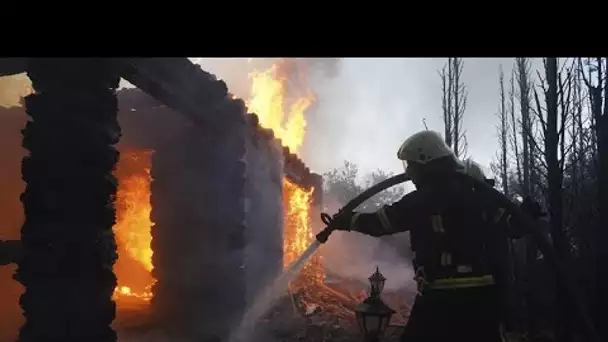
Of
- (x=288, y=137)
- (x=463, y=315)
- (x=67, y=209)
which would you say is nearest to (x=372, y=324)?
(x=463, y=315)

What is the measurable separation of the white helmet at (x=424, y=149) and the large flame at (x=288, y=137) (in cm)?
908

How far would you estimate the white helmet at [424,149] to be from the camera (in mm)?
4133

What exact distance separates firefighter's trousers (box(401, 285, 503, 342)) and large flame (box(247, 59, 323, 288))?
9632 millimetres

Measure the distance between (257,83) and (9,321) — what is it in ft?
41.9

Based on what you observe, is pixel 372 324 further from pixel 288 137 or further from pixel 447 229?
pixel 288 137

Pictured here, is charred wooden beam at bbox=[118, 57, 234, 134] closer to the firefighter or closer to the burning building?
the burning building

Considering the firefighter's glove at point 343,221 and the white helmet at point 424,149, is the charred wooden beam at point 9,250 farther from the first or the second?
the white helmet at point 424,149

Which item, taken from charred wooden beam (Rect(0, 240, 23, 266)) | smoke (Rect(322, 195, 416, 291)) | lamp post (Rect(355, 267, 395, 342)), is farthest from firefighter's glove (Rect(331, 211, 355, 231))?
smoke (Rect(322, 195, 416, 291))

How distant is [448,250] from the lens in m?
3.87

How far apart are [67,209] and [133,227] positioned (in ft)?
23.6
